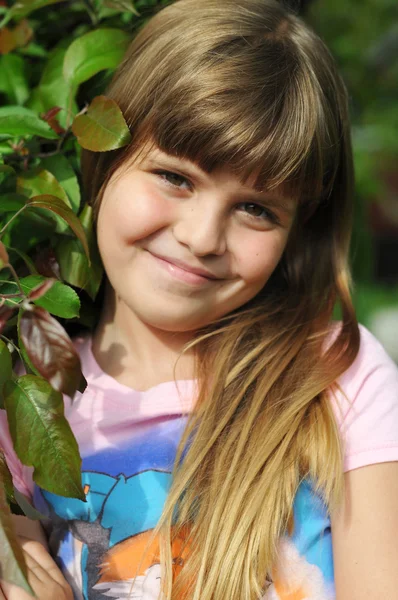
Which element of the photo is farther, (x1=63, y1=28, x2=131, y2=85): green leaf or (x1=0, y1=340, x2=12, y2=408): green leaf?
(x1=63, y1=28, x2=131, y2=85): green leaf

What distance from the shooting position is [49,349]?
99 centimetres

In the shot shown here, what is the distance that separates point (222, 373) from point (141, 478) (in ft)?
0.81

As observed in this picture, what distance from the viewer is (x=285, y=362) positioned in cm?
152

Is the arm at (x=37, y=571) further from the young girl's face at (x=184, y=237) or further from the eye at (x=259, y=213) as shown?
the eye at (x=259, y=213)

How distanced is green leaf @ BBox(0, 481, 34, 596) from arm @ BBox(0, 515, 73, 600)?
308 millimetres

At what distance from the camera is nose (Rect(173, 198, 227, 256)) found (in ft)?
4.57

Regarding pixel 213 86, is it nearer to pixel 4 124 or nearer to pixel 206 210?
pixel 206 210

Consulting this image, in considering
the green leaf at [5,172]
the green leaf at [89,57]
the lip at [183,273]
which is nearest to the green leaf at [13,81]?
the green leaf at [89,57]

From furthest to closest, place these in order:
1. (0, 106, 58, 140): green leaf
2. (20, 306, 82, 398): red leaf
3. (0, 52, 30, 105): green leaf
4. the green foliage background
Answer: the green foliage background → (0, 52, 30, 105): green leaf → (0, 106, 58, 140): green leaf → (20, 306, 82, 398): red leaf

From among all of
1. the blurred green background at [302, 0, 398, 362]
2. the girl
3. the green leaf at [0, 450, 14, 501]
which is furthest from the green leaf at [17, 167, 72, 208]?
the blurred green background at [302, 0, 398, 362]

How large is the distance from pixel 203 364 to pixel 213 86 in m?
0.53

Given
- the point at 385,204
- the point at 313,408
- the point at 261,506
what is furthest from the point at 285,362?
the point at 385,204

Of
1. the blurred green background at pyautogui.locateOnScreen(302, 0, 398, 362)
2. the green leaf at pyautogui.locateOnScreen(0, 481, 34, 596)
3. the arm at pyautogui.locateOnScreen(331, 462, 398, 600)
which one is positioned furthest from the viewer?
the blurred green background at pyautogui.locateOnScreen(302, 0, 398, 362)

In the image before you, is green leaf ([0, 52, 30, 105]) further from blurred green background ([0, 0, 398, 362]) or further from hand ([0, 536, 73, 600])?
hand ([0, 536, 73, 600])
